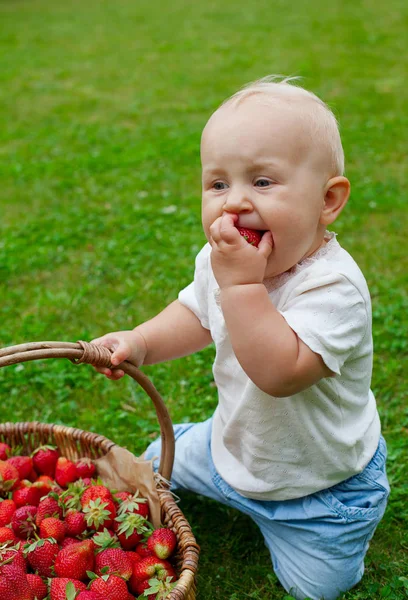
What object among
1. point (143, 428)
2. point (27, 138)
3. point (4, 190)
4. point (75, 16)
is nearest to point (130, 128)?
point (27, 138)

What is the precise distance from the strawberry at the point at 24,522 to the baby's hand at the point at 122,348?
0.44 m

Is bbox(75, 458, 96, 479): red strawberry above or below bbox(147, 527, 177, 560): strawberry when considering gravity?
below

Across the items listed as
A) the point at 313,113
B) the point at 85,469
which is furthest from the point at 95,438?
the point at 313,113

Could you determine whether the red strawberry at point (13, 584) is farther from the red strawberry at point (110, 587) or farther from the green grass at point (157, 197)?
the green grass at point (157, 197)

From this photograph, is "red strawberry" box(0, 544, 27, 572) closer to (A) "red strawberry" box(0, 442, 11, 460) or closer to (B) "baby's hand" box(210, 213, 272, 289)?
(A) "red strawberry" box(0, 442, 11, 460)

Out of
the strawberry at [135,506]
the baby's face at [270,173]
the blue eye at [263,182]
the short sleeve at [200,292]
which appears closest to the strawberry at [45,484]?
the strawberry at [135,506]

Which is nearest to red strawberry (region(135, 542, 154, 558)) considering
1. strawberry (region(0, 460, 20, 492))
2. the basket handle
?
the basket handle

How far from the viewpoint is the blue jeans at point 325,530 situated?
1916 millimetres

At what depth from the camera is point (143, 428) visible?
2.58 meters

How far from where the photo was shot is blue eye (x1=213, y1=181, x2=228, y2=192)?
5.38 feet

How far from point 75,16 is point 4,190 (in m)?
7.36

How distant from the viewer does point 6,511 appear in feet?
6.49

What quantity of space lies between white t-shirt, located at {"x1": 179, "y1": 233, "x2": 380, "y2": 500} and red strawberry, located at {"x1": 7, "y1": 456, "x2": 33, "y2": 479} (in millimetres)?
601

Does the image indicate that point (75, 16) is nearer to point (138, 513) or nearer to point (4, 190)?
point (4, 190)
